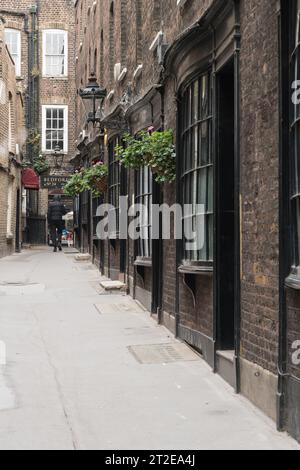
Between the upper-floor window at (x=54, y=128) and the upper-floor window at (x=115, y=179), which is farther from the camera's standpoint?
the upper-floor window at (x=54, y=128)

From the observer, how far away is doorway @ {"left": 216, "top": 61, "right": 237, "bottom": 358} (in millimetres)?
7391

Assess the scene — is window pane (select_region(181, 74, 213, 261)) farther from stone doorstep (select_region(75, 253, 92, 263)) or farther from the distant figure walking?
the distant figure walking

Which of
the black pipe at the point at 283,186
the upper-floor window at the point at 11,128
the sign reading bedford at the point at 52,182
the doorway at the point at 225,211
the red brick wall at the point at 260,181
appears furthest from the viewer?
the sign reading bedford at the point at 52,182

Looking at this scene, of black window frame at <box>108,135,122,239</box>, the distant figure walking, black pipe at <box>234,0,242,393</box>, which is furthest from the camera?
the distant figure walking

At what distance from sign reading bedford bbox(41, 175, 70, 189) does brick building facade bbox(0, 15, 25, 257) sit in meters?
1.95

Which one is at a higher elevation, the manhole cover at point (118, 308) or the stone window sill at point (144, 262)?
the stone window sill at point (144, 262)

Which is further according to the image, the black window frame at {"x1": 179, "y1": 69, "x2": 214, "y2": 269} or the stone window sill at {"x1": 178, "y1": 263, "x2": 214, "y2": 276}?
the black window frame at {"x1": 179, "y1": 69, "x2": 214, "y2": 269}

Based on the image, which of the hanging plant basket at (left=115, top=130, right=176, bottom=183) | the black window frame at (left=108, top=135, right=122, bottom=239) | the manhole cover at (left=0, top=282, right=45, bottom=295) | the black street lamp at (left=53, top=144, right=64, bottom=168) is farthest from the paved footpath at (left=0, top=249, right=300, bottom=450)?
the black street lamp at (left=53, top=144, right=64, bottom=168)

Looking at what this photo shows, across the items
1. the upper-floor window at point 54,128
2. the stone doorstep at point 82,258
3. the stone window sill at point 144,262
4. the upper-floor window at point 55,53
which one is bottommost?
the stone doorstep at point 82,258

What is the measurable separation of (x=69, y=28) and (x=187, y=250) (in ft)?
89.2

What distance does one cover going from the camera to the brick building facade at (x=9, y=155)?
23.3 meters

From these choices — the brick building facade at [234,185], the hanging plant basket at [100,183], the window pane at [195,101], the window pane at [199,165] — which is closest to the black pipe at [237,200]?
the brick building facade at [234,185]

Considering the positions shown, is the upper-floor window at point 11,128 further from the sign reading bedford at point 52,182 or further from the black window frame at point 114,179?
the black window frame at point 114,179

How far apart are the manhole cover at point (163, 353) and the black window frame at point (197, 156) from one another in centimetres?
103
